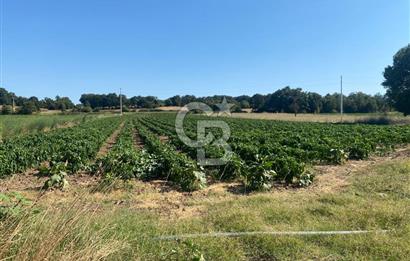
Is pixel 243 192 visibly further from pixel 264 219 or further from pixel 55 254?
pixel 55 254

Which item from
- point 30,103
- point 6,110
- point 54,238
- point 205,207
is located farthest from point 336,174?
point 30,103

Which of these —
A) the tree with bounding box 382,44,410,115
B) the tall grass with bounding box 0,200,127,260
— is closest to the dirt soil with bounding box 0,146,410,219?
the tall grass with bounding box 0,200,127,260

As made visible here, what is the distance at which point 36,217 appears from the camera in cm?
378

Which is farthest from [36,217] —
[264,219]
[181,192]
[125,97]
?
[125,97]

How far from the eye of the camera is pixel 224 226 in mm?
5961

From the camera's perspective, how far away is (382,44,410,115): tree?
51000 millimetres

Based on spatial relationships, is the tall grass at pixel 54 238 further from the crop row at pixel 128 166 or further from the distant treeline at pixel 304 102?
the distant treeline at pixel 304 102

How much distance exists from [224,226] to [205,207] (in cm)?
139

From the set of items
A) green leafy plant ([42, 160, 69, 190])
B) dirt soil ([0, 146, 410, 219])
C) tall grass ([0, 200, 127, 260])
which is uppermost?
tall grass ([0, 200, 127, 260])

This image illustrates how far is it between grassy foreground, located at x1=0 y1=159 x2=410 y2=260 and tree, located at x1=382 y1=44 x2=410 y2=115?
4794 centimetres

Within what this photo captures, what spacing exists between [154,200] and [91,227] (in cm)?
362

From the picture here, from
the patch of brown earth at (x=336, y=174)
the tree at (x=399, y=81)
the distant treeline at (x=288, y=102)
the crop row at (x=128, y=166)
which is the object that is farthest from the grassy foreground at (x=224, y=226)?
the distant treeline at (x=288, y=102)

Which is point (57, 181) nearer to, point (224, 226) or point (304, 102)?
point (224, 226)

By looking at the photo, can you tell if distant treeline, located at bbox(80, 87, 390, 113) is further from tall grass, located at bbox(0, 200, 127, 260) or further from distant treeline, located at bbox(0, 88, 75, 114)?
tall grass, located at bbox(0, 200, 127, 260)
